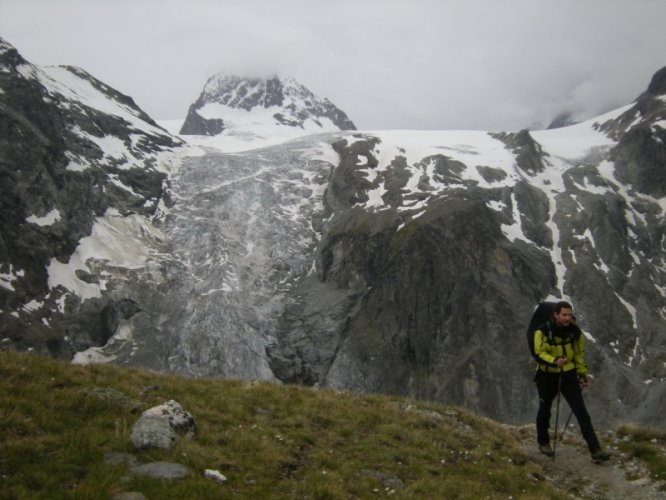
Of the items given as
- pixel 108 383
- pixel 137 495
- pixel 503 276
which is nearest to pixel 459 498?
pixel 137 495

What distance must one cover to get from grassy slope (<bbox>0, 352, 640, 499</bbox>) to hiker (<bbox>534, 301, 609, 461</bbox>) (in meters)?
1.71

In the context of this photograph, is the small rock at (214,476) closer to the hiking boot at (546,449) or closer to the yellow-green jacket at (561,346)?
the yellow-green jacket at (561,346)

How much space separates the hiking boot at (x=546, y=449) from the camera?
14.6 m

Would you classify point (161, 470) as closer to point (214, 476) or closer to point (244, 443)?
point (214, 476)

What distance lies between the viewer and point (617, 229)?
5113 inches

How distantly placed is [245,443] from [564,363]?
7.48 metres

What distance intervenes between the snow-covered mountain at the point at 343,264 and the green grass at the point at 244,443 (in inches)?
2560

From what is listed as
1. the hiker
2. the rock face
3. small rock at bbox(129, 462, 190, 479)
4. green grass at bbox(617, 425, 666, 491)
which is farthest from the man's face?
the rock face

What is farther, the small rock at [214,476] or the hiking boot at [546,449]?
the hiking boot at [546,449]

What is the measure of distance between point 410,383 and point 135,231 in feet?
201

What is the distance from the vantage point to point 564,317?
13.0 meters

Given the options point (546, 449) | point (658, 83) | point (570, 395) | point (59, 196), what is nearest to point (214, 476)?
point (570, 395)

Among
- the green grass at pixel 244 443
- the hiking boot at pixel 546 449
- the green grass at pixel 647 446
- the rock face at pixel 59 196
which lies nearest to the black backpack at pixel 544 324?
the hiking boot at pixel 546 449

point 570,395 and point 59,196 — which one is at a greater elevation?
point 59,196
